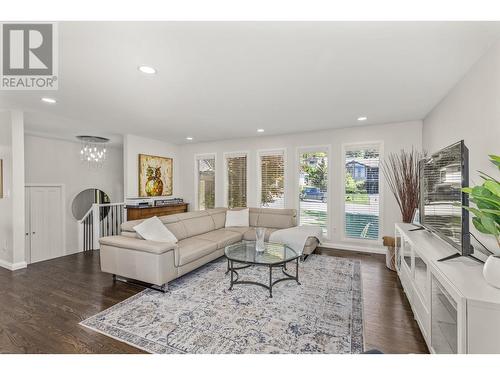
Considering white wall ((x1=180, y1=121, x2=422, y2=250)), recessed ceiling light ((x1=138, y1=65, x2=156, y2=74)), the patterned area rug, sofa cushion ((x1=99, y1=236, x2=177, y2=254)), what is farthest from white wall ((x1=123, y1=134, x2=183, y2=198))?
recessed ceiling light ((x1=138, y1=65, x2=156, y2=74))

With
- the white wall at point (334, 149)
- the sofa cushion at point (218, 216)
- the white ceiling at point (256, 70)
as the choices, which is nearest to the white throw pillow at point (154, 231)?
the sofa cushion at point (218, 216)

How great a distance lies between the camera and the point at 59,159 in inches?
216

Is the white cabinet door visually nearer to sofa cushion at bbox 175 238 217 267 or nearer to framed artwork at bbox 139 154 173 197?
framed artwork at bbox 139 154 173 197

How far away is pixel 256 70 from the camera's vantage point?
2.18 m

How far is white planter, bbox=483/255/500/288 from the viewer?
1.23m

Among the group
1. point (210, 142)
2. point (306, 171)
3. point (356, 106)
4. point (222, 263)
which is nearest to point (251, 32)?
point (356, 106)

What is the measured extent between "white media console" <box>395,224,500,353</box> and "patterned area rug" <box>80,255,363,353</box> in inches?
21.7

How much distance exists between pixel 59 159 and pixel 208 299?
216 inches

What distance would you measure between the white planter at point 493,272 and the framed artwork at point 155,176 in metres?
5.55

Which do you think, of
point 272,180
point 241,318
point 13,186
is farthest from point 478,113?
point 13,186

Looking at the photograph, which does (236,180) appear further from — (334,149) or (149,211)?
(334,149)

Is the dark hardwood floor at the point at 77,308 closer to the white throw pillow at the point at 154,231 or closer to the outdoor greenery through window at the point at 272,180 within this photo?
the white throw pillow at the point at 154,231

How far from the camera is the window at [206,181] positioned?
239 inches

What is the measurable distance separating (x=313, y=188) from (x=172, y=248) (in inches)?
127
